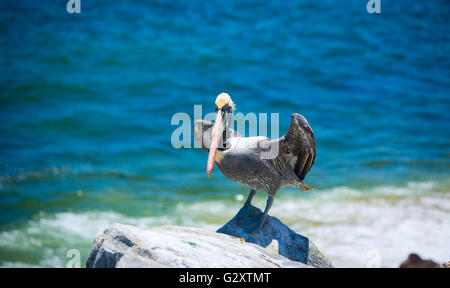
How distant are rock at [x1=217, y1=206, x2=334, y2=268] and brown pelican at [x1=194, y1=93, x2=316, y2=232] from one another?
0.37 feet

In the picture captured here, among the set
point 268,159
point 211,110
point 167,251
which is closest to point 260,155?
point 268,159

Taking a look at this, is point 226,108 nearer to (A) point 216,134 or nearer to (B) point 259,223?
(A) point 216,134

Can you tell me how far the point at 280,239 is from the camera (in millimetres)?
4914

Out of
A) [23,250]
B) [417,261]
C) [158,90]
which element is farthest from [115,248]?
[158,90]

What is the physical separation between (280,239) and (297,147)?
935mm

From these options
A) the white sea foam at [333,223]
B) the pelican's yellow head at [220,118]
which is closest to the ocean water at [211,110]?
the white sea foam at [333,223]

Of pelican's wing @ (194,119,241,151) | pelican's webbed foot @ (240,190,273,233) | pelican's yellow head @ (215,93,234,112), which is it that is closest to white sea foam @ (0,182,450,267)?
pelican's webbed foot @ (240,190,273,233)

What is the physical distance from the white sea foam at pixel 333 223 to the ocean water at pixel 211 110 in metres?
0.03

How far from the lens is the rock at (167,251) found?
3430 mm

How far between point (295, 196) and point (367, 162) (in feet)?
8.14

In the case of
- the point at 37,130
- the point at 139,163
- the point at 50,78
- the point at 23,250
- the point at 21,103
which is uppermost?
the point at 50,78

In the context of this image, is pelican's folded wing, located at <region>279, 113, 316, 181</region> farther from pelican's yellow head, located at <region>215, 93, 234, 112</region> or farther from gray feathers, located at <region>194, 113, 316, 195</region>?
pelican's yellow head, located at <region>215, 93, 234, 112</region>

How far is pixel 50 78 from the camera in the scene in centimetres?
1508

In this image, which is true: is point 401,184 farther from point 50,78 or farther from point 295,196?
point 50,78
